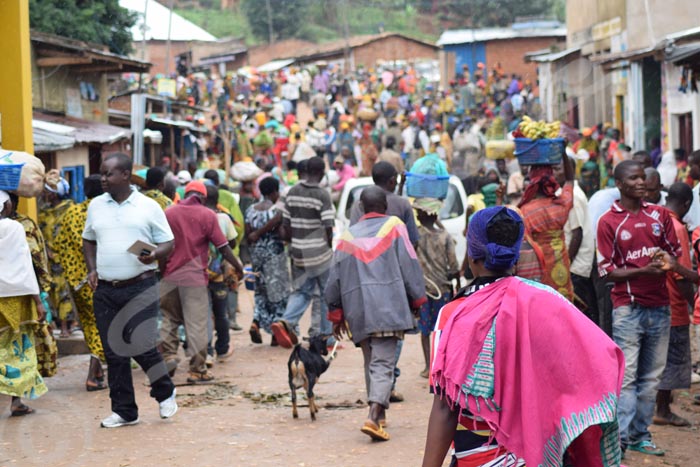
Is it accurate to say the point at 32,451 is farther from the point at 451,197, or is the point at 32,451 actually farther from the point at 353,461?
the point at 451,197

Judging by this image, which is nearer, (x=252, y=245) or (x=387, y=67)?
(x=252, y=245)

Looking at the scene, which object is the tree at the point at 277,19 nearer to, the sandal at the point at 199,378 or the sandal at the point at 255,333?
the sandal at the point at 255,333

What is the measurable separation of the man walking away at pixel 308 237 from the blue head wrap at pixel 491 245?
261 inches

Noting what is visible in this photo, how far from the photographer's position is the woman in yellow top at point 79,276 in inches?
360

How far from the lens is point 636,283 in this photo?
6539mm

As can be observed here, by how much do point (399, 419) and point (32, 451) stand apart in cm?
252

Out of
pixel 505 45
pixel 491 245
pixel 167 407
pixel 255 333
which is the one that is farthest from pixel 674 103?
pixel 505 45

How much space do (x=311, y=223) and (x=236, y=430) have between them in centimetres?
332

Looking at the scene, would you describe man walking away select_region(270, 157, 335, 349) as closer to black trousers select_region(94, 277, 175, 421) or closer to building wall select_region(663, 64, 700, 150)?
black trousers select_region(94, 277, 175, 421)

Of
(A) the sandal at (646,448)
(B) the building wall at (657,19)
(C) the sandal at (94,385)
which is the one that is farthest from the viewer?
(B) the building wall at (657,19)

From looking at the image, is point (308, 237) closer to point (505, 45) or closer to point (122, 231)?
point (122, 231)

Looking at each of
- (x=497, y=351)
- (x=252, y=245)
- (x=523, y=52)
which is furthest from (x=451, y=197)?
(x=523, y=52)

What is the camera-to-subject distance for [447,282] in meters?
9.41

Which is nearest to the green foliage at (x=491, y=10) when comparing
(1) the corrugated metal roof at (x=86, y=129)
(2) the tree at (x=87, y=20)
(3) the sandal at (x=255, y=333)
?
(2) the tree at (x=87, y=20)
